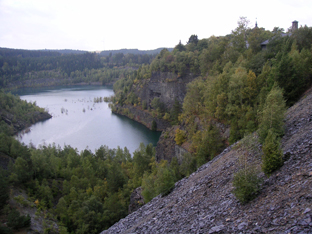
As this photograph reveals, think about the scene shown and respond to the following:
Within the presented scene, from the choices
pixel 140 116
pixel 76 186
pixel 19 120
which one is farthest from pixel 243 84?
pixel 19 120

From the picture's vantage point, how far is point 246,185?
9.20 metres

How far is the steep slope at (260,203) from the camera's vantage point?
721 centimetres

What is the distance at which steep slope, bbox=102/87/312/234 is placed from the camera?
721cm

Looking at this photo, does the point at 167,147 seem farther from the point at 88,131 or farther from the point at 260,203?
the point at 88,131

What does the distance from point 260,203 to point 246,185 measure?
816 millimetres

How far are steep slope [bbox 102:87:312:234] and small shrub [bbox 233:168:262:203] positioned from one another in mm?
250

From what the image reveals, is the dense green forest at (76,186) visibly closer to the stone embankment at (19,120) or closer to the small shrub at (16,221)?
the small shrub at (16,221)

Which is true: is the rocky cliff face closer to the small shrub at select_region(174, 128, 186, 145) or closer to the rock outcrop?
the small shrub at select_region(174, 128, 186, 145)

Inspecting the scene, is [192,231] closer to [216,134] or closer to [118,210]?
[216,134]

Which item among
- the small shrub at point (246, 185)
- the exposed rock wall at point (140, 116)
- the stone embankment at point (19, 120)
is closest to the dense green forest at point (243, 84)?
the small shrub at point (246, 185)

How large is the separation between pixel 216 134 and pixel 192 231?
18584 mm

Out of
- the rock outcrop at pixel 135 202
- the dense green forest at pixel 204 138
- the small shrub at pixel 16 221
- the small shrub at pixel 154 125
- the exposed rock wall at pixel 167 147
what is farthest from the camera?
the small shrub at pixel 154 125

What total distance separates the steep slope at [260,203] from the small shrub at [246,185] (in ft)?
0.82

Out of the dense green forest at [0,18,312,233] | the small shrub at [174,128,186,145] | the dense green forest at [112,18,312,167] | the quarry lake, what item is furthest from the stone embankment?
the dense green forest at [112,18,312,167]
